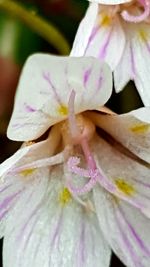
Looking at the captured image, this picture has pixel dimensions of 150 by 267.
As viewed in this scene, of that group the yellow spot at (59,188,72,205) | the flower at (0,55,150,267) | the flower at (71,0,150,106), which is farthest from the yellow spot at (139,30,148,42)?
the yellow spot at (59,188,72,205)

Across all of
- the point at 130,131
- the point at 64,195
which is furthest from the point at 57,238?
the point at 130,131

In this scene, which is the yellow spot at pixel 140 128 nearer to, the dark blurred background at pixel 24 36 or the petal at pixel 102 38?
the petal at pixel 102 38

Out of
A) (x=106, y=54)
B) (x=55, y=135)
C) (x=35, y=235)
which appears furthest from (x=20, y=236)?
(x=106, y=54)

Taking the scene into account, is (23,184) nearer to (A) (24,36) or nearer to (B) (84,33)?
(B) (84,33)

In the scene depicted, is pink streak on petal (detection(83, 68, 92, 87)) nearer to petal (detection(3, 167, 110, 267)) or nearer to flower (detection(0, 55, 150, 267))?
flower (detection(0, 55, 150, 267))

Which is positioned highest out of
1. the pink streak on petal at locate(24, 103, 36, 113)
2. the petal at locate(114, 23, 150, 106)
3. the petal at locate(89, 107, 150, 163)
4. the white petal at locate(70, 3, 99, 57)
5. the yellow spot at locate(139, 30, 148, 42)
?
the white petal at locate(70, 3, 99, 57)

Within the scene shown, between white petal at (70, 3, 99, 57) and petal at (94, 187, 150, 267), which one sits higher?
white petal at (70, 3, 99, 57)
